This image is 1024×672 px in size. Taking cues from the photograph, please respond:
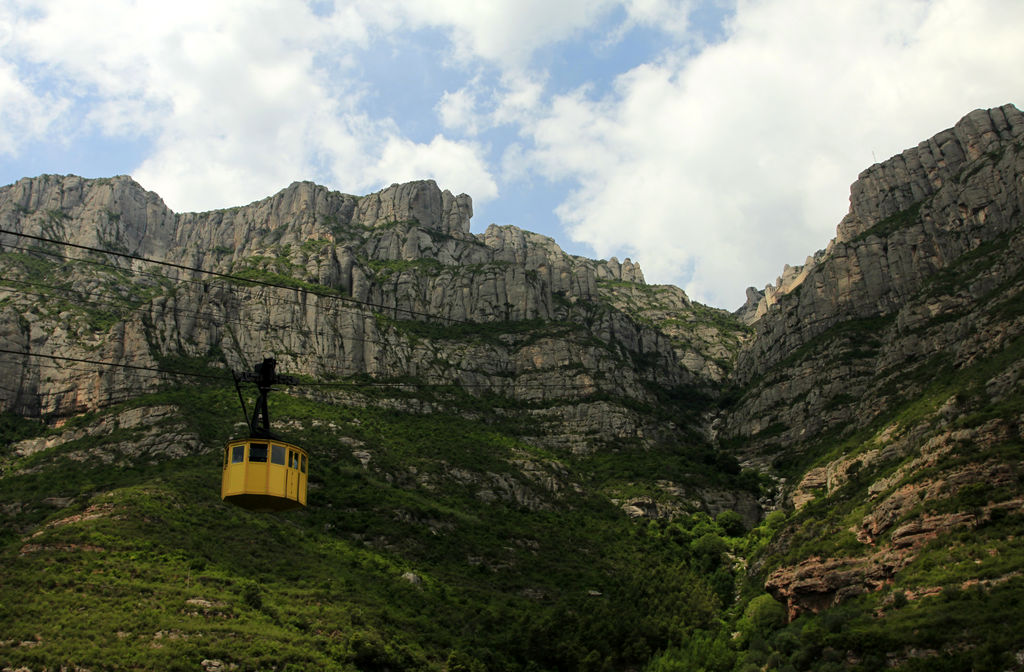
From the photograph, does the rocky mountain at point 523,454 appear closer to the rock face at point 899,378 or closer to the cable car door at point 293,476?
the rock face at point 899,378

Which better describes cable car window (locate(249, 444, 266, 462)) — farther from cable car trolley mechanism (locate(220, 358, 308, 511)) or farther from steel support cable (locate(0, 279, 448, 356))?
steel support cable (locate(0, 279, 448, 356))

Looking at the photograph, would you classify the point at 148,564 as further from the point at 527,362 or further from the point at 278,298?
the point at 527,362

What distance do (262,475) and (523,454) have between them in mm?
84491

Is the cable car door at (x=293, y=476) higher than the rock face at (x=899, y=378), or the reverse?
the rock face at (x=899, y=378)

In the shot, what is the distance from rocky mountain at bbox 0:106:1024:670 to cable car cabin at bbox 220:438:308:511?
12150mm

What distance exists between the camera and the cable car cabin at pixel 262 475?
40.0 m

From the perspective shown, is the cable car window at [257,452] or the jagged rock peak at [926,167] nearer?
the cable car window at [257,452]

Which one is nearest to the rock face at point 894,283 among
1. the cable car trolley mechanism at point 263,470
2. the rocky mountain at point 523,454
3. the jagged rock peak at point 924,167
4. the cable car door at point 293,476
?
the jagged rock peak at point 924,167

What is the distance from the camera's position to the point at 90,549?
71562 mm

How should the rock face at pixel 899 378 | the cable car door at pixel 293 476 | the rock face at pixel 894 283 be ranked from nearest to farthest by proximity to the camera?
the cable car door at pixel 293 476, the rock face at pixel 899 378, the rock face at pixel 894 283

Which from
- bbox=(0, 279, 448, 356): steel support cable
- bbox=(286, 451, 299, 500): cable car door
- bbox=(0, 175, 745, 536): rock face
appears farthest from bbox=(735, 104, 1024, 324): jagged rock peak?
bbox=(286, 451, 299, 500): cable car door

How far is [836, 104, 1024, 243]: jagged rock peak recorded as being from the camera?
146625 mm

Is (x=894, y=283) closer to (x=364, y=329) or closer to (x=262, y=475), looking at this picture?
(x=364, y=329)

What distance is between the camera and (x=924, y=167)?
512 ft
